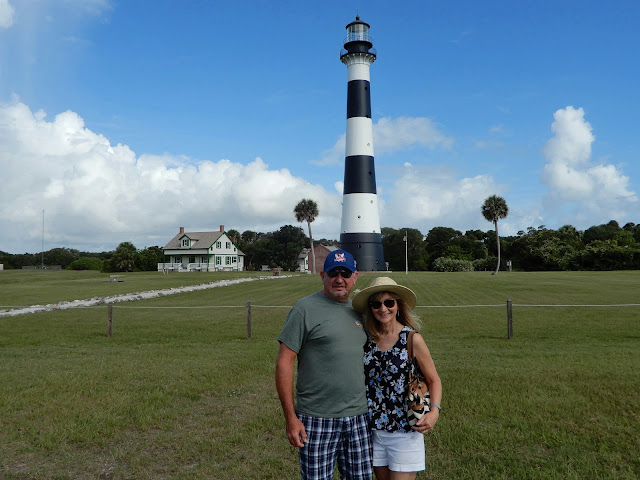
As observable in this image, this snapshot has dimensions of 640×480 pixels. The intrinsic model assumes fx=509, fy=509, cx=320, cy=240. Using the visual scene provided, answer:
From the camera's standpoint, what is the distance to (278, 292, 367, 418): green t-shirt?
3488 mm

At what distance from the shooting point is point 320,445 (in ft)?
11.4

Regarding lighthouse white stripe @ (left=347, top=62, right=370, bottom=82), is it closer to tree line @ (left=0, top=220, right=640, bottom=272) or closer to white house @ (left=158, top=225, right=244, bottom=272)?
tree line @ (left=0, top=220, right=640, bottom=272)

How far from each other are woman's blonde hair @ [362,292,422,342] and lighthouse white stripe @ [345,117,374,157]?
143 feet

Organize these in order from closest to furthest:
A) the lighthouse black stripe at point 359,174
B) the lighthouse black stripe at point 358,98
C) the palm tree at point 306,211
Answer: the lighthouse black stripe at point 358,98 < the lighthouse black stripe at point 359,174 < the palm tree at point 306,211

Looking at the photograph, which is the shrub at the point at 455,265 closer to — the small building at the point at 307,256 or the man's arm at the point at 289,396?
the small building at the point at 307,256

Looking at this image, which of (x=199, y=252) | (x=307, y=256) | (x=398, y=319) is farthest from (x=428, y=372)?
(x=307, y=256)

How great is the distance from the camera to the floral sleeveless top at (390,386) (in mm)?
3447

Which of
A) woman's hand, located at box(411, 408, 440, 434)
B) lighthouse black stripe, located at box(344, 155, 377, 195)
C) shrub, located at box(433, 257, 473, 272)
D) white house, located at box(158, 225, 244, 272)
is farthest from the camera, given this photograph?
white house, located at box(158, 225, 244, 272)

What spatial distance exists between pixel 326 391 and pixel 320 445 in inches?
14.3

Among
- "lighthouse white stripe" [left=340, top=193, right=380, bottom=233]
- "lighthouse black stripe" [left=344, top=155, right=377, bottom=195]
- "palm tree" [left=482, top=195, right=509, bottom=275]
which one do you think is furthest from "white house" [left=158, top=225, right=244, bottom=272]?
"palm tree" [left=482, top=195, right=509, bottom=275]

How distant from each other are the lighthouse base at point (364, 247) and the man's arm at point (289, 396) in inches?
1759

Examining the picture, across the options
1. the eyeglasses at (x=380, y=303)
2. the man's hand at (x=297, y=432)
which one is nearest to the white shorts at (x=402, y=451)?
the man's hand at (x=297, y=432)

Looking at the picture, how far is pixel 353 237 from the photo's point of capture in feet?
159

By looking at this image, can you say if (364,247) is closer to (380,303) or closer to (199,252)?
(199,252)
